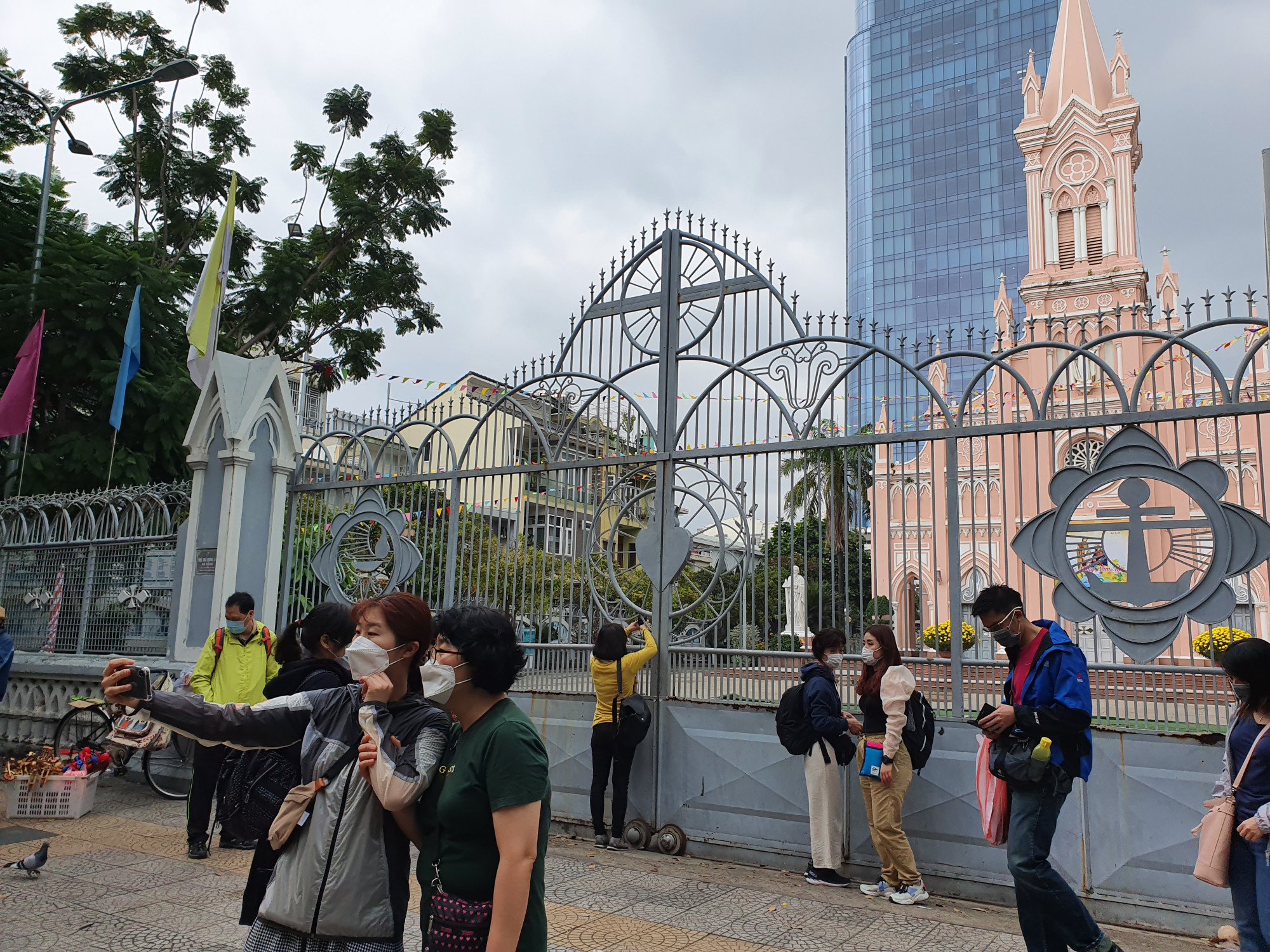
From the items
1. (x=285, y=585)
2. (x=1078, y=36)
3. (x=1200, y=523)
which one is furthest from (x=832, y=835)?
(x=1078, y=36)

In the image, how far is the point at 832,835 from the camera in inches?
215

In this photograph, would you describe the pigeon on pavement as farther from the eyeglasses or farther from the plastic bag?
the eyeglasses

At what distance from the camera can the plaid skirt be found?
2.32m

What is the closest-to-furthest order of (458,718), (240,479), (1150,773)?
(458,718)
(1150,773)
(240,479)

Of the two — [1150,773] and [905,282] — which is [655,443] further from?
[905,282]

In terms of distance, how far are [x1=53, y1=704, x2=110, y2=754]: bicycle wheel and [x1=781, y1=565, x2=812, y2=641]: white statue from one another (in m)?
5.84

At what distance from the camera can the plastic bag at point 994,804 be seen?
Result: 3998mm

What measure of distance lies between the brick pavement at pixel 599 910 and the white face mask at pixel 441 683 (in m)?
2.63

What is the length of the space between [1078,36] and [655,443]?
94.3 feet

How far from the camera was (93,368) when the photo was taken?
1125 cm

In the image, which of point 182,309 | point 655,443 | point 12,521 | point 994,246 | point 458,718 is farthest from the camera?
point 994,246

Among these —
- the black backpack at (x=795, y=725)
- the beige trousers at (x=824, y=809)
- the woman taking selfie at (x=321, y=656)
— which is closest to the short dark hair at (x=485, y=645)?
the woman taking selfie at (x=321, y=656)

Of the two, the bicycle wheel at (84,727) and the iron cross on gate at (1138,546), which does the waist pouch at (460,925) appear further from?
the bicycle wheel at (84,727)

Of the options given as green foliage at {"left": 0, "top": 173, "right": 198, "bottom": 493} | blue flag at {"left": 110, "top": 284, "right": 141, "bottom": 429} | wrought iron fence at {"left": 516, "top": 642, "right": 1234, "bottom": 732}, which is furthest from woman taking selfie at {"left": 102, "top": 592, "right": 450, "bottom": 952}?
green foliage at {"left": 0, "top": 173, "right": 198, "bottom": 493}
